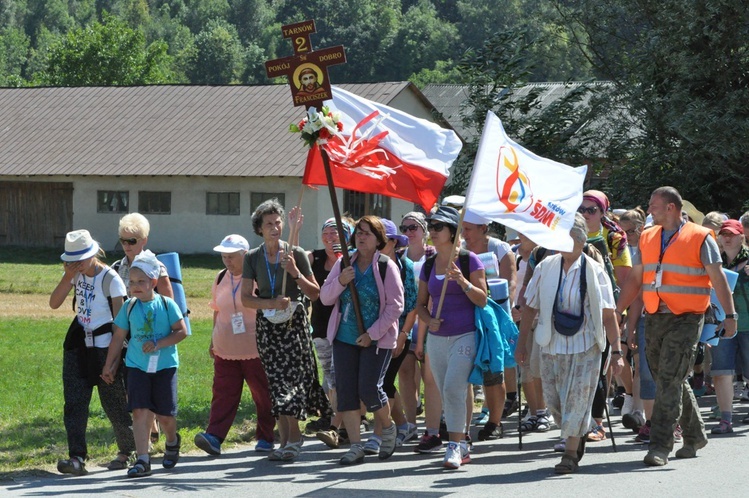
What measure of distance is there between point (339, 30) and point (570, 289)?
103128mm

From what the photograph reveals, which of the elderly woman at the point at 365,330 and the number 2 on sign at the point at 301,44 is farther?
the number 2 on sign at the point at 301,44

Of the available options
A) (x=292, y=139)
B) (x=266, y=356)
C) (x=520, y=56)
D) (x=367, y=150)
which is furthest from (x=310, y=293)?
(x=292, y=139)

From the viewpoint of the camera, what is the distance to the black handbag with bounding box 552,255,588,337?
8.44 m

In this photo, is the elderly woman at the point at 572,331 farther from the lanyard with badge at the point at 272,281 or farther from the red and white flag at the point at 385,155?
the lanyard with badge at the point at 272,281

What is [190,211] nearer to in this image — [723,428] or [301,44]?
[301,44]

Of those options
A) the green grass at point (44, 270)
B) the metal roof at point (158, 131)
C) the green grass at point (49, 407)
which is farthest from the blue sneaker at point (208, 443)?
the metal roof at point (158, 131)

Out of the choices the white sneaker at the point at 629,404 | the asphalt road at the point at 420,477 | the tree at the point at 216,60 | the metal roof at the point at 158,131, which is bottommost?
the asphalt road at the point at 420,477

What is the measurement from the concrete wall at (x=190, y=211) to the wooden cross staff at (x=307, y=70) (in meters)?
28.0

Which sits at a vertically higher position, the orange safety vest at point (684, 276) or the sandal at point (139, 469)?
the orange safety vest at point (684, 276)

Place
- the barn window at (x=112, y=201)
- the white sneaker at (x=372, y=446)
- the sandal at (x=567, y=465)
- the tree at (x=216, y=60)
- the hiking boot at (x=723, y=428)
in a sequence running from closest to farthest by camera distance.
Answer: the sandal at (x=567, y=465), the white sneaker at (x=372, y=446), the hiking boot at (x=723, y=428), the barn window at (x=112, y=201), the tree at (x=216, y=60)

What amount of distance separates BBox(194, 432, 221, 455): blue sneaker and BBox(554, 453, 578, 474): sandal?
267 cm

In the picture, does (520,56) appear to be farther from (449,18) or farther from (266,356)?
(449,18)

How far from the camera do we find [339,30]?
109500mm

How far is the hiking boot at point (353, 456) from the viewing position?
882 cm
